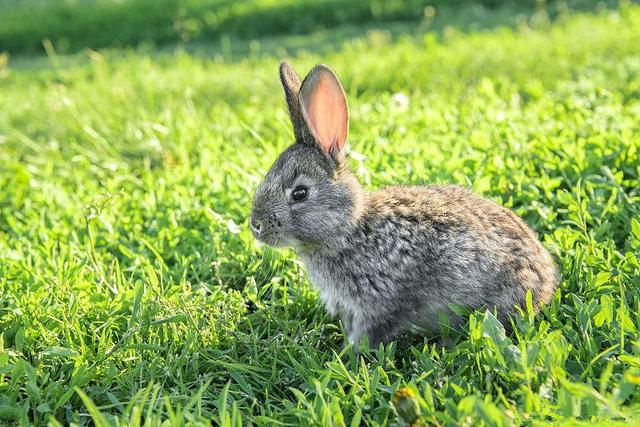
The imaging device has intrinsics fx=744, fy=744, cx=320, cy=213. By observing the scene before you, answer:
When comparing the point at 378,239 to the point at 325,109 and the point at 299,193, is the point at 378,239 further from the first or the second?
the point at 325,109

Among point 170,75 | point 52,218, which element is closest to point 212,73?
point 170,75

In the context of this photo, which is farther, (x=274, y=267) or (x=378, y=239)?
(x=274, y=267)

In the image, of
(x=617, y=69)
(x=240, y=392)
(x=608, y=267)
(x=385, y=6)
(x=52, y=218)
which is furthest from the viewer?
(x=385, y=6)

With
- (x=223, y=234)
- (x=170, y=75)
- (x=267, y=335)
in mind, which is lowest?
(x=267, y=335)

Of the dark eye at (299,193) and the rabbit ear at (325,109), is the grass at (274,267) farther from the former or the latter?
→ the rabbit ear at (325,109)

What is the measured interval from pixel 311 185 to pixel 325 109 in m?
0.36

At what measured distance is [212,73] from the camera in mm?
8266

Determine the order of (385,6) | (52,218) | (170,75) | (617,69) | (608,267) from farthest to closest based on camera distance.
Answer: (385,6) < (170,75) < (617,69) < (52,218) < (608,267)

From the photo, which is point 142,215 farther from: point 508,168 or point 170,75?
point 170,75

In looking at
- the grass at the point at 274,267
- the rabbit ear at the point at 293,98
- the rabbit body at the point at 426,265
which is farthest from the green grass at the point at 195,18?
the rabbit body at the point at 426,265

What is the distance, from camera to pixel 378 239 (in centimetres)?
346

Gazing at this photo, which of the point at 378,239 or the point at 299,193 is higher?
the point at 299,193

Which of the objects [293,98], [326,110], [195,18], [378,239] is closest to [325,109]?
[326,110]

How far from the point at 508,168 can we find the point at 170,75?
4.87 m
